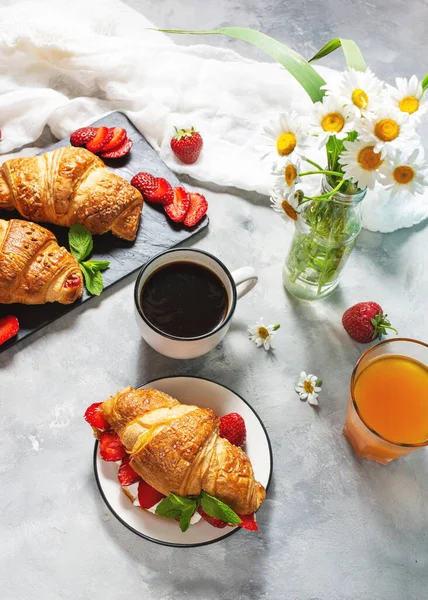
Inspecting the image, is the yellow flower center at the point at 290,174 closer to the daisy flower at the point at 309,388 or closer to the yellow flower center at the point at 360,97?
the yellow flower center at the point at 360,97

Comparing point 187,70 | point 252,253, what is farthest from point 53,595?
point 187,70

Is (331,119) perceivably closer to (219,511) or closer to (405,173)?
(405,173)

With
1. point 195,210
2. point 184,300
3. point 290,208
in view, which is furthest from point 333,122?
point 195,210

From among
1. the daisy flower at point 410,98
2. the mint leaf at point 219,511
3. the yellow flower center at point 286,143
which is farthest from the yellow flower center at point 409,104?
the mint leaf at point 219,511

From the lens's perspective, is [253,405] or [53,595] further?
[253,405]

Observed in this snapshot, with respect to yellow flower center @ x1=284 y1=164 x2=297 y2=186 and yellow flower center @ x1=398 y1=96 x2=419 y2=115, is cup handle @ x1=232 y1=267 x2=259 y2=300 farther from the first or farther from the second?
yellow flower center @ x1=398 y1=96 x2=419 y2=115

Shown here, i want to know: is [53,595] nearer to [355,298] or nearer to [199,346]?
[199,346]

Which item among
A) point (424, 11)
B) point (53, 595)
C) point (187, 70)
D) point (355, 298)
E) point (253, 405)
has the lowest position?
point (53, 595)
